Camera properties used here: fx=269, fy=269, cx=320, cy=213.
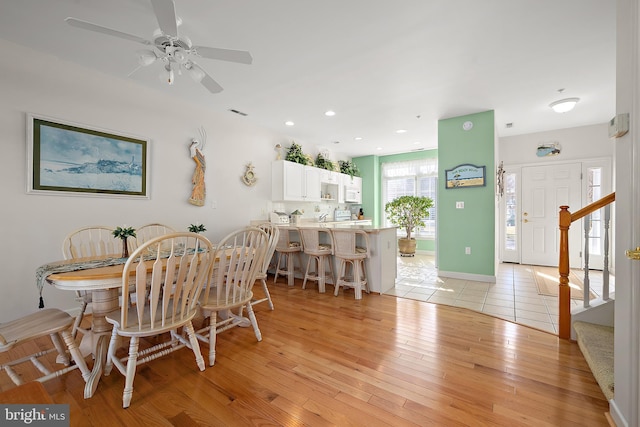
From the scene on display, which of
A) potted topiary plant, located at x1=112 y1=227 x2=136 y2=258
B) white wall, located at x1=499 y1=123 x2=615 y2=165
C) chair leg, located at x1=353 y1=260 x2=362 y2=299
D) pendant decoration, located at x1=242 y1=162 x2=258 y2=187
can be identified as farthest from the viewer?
white wall, located at x1=499 y1=123 x2=615 y2=165

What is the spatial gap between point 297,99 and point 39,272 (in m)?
3.17

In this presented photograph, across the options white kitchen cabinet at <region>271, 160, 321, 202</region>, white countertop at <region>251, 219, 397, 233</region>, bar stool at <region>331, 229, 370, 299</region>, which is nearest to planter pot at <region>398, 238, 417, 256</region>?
white countertop at <region>251, 219, 397, 233</region>

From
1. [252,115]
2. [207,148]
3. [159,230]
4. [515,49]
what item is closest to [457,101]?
[515,49]

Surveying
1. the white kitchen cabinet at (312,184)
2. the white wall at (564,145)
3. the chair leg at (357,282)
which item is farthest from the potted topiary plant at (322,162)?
the white wall at (564,145)

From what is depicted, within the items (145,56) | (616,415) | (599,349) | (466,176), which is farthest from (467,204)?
(145,56)

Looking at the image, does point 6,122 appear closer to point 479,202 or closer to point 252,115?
point 252,115

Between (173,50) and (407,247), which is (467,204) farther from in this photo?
(173,50)

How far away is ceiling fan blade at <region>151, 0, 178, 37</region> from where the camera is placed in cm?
156

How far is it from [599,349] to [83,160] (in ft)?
15.8

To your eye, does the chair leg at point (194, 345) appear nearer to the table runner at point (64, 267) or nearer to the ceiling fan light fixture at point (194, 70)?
the table runner at point (64, 267)

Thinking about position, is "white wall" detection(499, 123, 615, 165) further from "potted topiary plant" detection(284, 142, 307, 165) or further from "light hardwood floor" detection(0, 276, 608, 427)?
"light hardwood floor" detection(0, 276, 608, 427)

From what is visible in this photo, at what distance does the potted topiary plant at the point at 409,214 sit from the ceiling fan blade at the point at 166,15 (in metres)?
5.45

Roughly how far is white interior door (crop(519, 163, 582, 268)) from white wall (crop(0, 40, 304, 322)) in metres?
5.68

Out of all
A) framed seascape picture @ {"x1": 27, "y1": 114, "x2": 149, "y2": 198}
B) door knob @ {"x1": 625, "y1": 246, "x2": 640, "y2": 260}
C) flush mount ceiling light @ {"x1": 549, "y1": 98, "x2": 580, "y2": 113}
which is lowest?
door knob @ {"x1": 625, "y1": 246, "x2": 640, "y2": 260}
